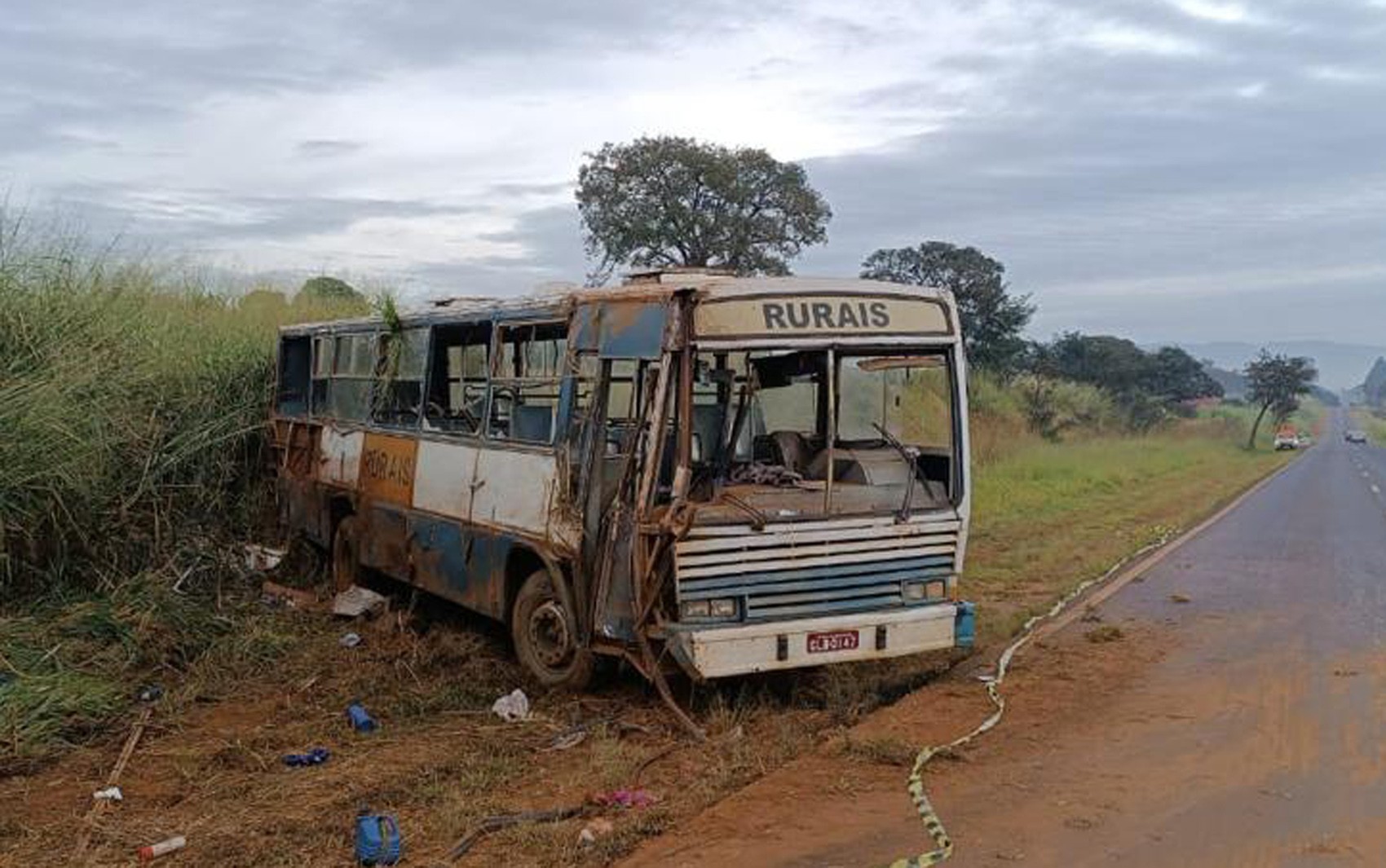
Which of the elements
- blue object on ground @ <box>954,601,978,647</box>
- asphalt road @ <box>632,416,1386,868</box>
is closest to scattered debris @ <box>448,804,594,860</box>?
asphalt road @ <box>632,416,1386,868</box>

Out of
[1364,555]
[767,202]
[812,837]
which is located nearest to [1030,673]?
[812,837]

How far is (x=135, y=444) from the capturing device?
10.1 meters

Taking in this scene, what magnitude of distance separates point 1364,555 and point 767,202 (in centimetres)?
1967

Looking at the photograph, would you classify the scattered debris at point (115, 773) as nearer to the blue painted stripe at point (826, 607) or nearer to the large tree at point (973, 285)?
the blue painted stripe at point (826, 607)

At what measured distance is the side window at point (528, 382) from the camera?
7.80 m

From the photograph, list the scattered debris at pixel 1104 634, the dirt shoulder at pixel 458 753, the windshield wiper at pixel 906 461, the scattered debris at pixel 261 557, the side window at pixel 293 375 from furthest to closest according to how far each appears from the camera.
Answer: the side window at pixel 293 375 → the scattered debris at pixel 261 557 → the scattered debris at pixel 1104 634 → the windshield wiper at pixel 906 461 → the dirt shoulder at pixel 458 753

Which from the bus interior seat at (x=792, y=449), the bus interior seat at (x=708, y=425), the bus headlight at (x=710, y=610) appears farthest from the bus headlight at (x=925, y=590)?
the bus interior seat at (x=708, y=425)

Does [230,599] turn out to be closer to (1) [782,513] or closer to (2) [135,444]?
(2) [135,444]

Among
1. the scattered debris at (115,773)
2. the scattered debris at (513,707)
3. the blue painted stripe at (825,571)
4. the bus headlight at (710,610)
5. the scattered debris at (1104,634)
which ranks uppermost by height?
the blue painted stripe at (825,571)

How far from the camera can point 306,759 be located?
6.61 meters

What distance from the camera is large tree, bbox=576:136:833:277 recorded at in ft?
102

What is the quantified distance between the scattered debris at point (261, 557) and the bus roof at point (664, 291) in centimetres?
329

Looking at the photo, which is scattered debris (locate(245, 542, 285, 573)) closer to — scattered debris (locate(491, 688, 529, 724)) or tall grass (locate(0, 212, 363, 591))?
tall grass (locate(0, 212, 363, 591))

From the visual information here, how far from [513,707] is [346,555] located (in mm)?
4180
